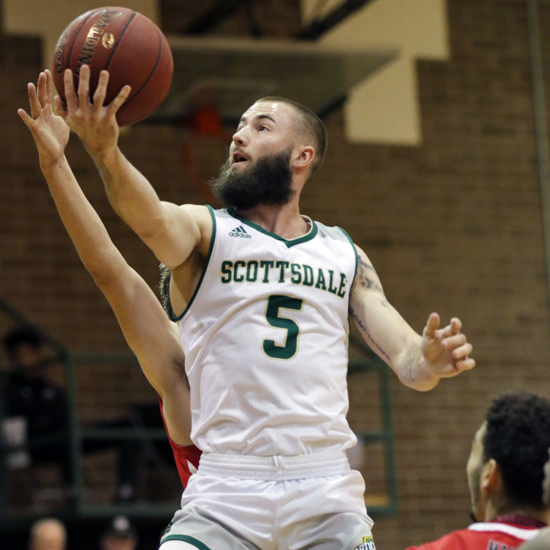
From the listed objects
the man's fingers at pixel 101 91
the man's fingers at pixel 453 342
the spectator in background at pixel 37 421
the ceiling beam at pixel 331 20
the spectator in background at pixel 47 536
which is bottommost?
the spectator in background at pixel 47 536

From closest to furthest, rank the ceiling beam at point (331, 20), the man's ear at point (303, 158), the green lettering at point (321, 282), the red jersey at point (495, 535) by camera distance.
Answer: the red jersey at point (495, 535), the green lettering at point (321, 282), the man's ear at point (303, 158), the ceiling beam at point (331, 20)

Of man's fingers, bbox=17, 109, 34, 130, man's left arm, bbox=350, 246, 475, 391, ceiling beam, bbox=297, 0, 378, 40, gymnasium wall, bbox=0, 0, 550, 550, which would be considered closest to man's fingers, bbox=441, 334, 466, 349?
man's left arm, bbox=350, 246, 475, 391

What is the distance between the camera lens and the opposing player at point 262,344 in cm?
291

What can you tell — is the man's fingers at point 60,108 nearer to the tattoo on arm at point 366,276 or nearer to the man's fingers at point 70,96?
the man's fingers at point 70,96

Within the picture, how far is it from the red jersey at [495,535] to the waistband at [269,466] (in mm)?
391

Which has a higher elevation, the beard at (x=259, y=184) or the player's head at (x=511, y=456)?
the beard at (x=259, y=184)

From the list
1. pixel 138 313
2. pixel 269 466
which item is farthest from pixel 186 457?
pixel 269 466

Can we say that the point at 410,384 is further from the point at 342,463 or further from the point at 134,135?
the point at 134,135

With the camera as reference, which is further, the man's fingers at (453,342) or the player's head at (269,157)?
the player's head at (269,157)

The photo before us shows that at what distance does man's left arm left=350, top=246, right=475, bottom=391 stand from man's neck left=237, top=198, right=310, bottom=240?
24 centimetres

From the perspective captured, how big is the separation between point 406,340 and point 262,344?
1.54 ft

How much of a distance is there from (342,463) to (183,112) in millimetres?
6331

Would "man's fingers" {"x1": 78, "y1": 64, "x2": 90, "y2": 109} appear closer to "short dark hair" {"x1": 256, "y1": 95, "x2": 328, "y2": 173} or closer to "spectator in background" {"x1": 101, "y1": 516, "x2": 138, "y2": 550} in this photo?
"short dark hair" {"x1": 256, "y1": 95, "x2": 328, "y2": 173}

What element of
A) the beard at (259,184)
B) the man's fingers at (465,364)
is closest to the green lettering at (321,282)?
the beard at (259,184)
